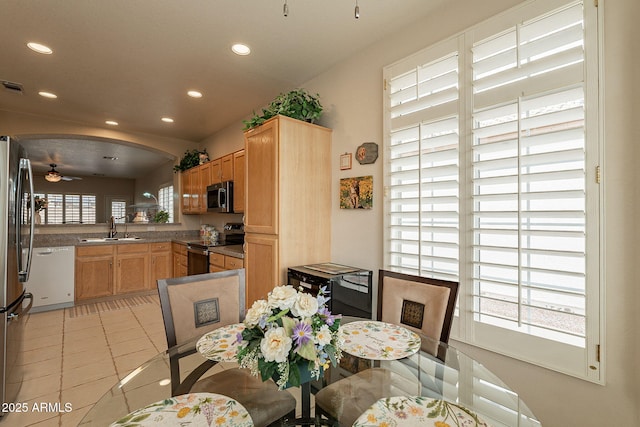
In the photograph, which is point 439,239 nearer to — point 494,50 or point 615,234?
point 615,234

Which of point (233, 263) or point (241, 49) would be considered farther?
point (233, 263)

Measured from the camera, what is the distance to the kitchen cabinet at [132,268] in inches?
183

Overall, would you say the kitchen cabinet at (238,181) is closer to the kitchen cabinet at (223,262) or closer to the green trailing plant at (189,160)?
the kitchen cabinet at (223,262)

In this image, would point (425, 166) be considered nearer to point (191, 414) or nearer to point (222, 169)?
point (191, 414)

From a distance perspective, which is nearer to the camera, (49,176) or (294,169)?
(294,169)

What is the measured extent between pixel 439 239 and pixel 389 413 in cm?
138

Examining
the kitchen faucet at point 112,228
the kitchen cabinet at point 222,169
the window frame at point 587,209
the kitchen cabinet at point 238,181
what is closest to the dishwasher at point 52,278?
the kitchen faucet at point 112,228

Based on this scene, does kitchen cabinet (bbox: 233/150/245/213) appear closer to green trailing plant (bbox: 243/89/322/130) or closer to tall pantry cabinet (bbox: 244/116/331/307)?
tall pantry cabinet (bbox: 244/116/331/307)

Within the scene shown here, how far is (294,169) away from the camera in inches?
105

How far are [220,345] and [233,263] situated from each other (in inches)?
87.0

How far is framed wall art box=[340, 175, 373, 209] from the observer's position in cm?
253

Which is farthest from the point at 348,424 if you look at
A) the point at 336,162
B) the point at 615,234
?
the point at 336,162

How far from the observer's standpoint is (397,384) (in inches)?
46.6

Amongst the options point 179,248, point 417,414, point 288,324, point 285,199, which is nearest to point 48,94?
point 179,248
